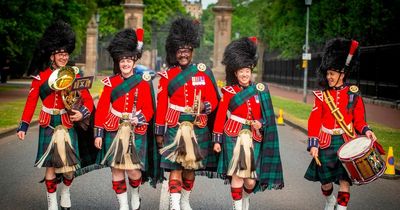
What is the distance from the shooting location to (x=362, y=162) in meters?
6.46

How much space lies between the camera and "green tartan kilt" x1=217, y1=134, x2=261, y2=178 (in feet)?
22.9

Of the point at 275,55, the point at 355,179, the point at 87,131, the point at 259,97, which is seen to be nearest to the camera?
the point at 355,179

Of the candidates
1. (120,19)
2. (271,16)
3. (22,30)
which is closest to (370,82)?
(271,16)

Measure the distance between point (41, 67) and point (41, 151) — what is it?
1.02 m

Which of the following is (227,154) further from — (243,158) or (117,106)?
(117,106)

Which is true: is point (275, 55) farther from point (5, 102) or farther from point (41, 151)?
point (41, 151)

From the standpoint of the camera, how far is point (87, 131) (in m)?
7.51

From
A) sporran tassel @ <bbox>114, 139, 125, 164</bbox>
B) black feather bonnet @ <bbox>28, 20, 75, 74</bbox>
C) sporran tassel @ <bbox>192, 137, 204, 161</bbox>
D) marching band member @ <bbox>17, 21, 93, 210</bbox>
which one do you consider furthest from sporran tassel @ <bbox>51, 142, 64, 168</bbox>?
sporran tassel @ <bbox>192, 137, 204, 161</bbox>

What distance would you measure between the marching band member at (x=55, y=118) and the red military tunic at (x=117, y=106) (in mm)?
264

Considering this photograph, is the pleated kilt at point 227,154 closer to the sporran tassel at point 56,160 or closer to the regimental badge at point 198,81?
the regimental badge at point 198,81

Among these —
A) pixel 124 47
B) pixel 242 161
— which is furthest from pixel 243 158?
pixel 124 47

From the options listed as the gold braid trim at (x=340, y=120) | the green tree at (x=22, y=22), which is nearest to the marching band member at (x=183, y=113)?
the gold braid trim at (x=340, y=120)

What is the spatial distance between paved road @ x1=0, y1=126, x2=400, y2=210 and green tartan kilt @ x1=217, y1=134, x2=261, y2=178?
123 centimetres

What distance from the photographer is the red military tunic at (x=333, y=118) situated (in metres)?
7.04
